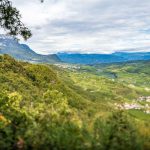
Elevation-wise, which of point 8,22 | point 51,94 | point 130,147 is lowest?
point 51,94

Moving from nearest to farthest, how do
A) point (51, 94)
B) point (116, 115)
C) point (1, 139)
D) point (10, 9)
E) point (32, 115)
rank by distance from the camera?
point (1, 139)
point (116, 115)
point (32, 115)
point (10, 9)
point (51, 94)

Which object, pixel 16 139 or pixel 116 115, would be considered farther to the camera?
pixel 116 115

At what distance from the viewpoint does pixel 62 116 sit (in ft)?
43.4

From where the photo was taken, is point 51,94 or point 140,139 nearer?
point 140,139

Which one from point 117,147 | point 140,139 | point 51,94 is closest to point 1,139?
point 117,147

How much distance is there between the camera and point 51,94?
104562 mm

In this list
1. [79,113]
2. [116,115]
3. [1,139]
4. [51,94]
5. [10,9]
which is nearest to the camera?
[1,139]

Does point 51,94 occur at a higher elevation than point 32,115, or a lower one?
lower

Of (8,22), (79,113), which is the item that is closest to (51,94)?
(8,22)

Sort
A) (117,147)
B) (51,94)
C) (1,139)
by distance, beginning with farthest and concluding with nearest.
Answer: (51,94), (1,139), (117,147)

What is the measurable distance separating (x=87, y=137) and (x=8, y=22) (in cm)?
1706

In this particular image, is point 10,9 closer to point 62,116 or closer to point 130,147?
point 62,116

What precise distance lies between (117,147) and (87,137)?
38.7 inches

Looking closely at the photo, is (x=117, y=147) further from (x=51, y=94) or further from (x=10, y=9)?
(x=51, y=94)
